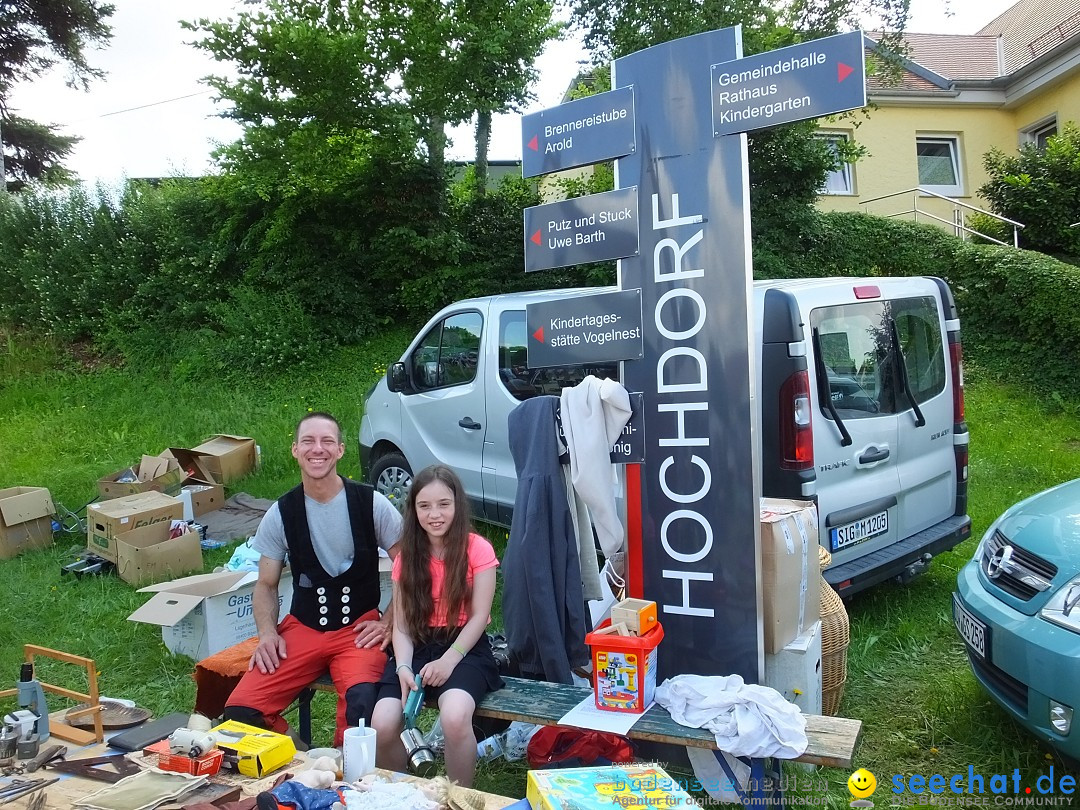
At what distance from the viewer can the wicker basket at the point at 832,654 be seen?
3566 mm

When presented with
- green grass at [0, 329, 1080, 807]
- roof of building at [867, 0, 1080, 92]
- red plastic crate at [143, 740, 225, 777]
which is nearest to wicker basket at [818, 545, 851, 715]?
green grass at [0, 329, 1080, 807]

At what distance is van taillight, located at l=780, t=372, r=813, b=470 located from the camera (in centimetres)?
399

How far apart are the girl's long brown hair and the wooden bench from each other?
1.23ft

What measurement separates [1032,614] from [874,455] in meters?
1.52

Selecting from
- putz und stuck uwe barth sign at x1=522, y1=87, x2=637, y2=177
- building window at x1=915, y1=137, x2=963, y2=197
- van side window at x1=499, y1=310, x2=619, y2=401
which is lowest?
van side window at x1=499, y1=310, x2=619, y2=401

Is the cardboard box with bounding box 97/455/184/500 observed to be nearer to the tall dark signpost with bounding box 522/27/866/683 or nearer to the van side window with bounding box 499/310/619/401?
the van side window with bounding box 499/310/619/401

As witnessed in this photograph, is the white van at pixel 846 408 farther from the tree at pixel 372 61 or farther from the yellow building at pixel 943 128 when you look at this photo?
the yellow building at pixel 943 128

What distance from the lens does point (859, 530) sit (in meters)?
4.27

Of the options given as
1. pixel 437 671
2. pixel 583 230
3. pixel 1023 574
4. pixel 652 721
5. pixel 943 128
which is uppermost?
pixel 943 128

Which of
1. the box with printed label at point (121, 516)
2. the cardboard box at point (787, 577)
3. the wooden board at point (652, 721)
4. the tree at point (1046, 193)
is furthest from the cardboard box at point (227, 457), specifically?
the tree at point (1046, 193)

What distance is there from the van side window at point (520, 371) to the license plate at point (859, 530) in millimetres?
1717

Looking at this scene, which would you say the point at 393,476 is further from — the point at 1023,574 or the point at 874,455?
the point at 1023,574

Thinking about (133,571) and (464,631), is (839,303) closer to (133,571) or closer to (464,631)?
Answer: (464,631)

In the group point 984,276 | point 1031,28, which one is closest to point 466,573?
point 984,276
